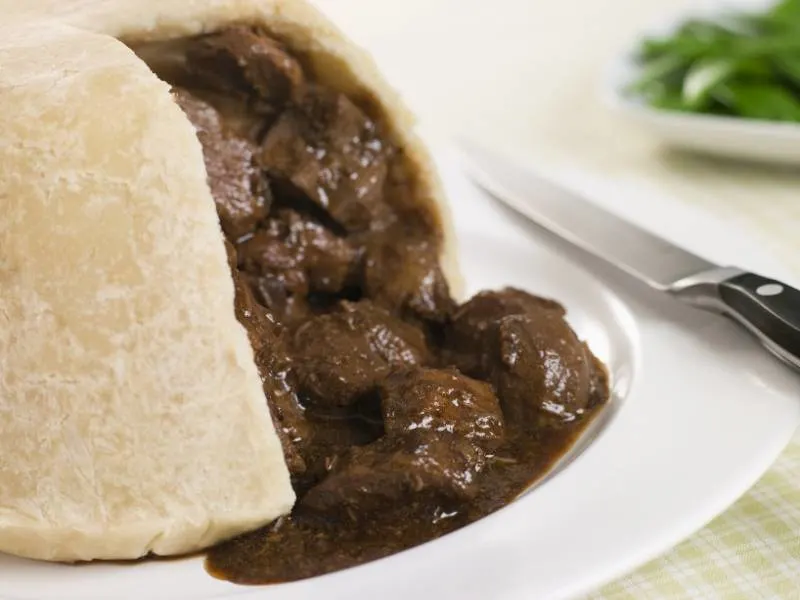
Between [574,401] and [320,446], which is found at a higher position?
[574,401]

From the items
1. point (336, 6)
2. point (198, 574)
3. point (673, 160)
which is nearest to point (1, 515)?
point (198, 574)

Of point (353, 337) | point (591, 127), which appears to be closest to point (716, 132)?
point (591, 127)

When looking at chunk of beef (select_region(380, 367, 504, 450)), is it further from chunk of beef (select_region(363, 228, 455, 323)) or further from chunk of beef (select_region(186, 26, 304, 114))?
chunk of beef (select_region(186, 26, 304, 114))

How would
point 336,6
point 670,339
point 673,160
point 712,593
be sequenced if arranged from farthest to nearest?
point 336,6 < point 673,160 < point 670,339 < point 712,593

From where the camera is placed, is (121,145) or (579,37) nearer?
(121,145)

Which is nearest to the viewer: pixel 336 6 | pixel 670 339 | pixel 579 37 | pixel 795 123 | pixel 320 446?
pixel 320 446

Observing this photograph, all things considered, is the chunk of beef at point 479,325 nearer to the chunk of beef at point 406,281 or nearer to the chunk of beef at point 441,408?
the chunk of beef at point 406,281

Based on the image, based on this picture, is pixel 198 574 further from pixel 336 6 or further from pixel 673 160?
pixel 336 6
